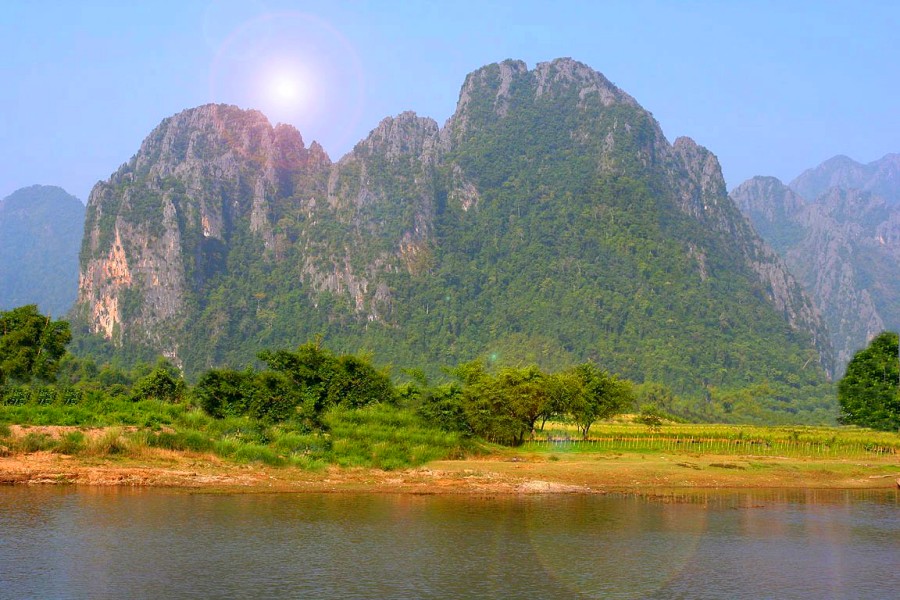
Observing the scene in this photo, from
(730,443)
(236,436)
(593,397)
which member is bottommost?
(730,443)

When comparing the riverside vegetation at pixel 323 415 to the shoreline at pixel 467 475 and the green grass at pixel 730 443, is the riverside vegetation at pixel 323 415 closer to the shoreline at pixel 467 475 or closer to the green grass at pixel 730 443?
the green grass at pixel 730 443

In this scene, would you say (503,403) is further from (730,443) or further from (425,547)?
(425,547)

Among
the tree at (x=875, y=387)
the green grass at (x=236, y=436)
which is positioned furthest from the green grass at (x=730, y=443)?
the tree at (x=875, y=387)

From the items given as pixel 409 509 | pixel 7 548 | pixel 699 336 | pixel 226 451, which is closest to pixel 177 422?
pixel 226 451

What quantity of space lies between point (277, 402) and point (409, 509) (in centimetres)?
1710

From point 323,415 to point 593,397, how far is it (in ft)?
80.5

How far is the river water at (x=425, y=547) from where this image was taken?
67.8 ft

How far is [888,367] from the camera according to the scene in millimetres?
76938

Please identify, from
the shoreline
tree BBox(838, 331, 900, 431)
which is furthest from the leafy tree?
tree BBox(838, 331, 900, 431)

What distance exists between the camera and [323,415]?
45312mm

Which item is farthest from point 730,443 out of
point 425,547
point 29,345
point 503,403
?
point 29,345

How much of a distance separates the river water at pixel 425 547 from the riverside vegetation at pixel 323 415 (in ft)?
22.2

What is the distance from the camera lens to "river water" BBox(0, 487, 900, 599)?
67.8ft

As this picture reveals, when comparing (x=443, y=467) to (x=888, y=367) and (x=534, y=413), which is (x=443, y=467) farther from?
(x=888, y=367)
